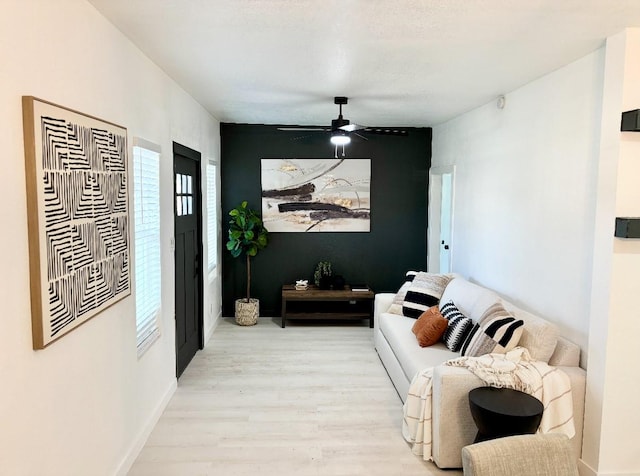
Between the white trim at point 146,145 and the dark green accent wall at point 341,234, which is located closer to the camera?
the white trim at point 146,145

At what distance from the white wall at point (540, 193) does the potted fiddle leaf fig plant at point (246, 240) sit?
2.58m

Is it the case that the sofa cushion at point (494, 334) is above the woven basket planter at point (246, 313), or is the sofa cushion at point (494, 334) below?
above

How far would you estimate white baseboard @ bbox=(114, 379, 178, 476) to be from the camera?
2781mm

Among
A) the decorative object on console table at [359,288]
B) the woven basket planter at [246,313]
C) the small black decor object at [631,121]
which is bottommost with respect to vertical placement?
the woven basket planter at [246,313]

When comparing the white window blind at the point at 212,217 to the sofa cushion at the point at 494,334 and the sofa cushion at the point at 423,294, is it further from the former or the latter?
the sofa cushion at the point at 494,334

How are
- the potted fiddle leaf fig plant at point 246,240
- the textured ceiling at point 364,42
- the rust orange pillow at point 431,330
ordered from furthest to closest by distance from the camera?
the potted fiddle leaf fig plant at point 246,240 < the rust orange pillow at point 431,330 < the textured ceiling at point 364,42

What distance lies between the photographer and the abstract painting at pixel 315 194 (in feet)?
21.2

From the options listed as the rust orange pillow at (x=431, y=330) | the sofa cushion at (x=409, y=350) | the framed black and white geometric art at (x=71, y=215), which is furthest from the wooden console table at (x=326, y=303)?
the framed black and white geometric art at (x=71, y=215)

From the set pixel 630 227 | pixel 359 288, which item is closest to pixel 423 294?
pixel 359 288

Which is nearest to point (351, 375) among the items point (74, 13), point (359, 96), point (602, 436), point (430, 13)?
point (602, 436)

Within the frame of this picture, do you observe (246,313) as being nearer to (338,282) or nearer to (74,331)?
(338,282)

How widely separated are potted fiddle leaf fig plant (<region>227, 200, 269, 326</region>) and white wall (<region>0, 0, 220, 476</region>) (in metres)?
2.46

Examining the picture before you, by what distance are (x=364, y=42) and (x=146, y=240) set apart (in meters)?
1.90

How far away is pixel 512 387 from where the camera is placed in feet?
9.22
